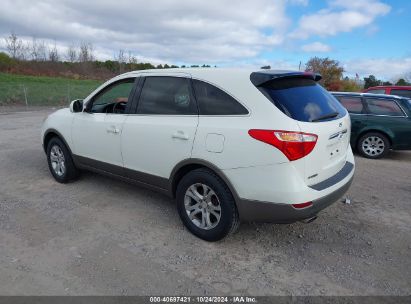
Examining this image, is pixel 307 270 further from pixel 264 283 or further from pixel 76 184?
pixel 76 184

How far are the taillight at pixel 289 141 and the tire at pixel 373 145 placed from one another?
18.0 feet

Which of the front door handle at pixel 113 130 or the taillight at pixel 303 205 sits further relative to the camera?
the front door handle at pixel 113 130

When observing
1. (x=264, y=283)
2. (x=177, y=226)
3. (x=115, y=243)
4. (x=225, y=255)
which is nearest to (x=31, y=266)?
(x=115, y=243)

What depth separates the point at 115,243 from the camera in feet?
11.5

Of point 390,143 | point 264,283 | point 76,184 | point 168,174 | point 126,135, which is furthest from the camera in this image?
point 390,143

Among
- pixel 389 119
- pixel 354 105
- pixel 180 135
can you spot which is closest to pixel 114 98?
pixel 180 135

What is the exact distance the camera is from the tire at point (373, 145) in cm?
760

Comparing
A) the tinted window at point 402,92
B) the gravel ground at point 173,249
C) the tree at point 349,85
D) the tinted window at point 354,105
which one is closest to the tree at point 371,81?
the tree at point 349,85

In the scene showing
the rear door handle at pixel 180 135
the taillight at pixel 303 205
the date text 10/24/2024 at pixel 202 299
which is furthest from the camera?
the rear door handle at pixel 180 135

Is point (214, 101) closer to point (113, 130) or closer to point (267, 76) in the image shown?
point (267, 76)

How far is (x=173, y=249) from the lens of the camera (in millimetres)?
3420

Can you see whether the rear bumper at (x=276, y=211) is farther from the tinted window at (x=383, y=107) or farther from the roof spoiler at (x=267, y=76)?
the tinted window at (x=383, y=107)

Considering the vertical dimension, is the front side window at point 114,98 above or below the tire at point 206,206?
above

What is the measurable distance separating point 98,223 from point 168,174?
104cm
